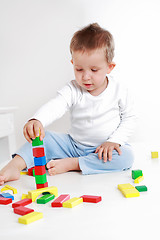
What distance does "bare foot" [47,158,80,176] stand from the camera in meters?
1.26

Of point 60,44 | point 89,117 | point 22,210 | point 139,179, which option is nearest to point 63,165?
point 89,117

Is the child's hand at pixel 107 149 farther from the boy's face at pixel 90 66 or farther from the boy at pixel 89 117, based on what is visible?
the boy's face at pixel 90 66

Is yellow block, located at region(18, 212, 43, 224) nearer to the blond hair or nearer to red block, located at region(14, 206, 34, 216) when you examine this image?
red block, located at region(14, 206, 34, 216)

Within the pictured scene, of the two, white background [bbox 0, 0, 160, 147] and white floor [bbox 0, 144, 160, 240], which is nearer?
white floor [bbox 0, 144, 160, 240]

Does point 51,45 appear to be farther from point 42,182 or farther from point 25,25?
point 42,182

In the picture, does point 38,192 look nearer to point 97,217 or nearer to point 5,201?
point 5,201

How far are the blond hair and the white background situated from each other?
84 cm

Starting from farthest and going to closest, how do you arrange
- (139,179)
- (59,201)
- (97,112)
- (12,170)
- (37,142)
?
(97,112) < (12,170) < (139,179) < (37,142) < (59,201)

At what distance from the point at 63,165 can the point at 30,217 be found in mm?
527

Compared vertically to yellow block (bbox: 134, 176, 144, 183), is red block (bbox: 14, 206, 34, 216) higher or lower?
higher

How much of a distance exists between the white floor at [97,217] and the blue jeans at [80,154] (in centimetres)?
15

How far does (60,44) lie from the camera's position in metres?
2.10

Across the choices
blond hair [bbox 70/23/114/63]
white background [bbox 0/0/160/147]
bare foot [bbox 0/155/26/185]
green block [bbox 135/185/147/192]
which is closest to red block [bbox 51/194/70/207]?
green block [bbox 135/185/147/192]
